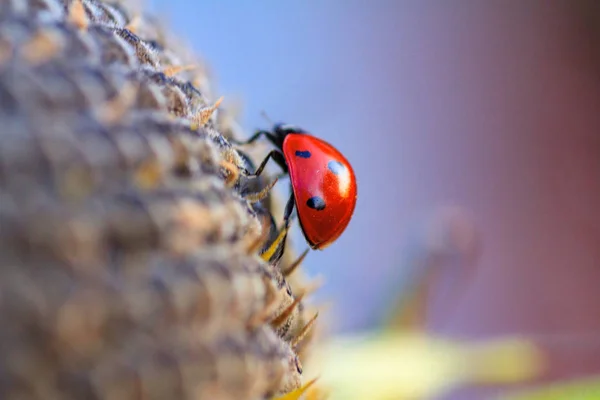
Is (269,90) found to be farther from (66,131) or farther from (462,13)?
(66,131)

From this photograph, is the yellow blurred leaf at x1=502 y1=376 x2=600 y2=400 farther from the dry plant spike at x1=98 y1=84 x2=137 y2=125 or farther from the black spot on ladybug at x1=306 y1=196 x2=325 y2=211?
the dry plant spike at x1=98 y1=84 x2=137 y2=125

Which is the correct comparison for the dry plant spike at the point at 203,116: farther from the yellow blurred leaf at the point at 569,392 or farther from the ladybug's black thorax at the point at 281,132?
the yellow blurred leaf at the point at 569,392

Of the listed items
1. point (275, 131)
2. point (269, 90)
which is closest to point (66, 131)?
point (275, 131)

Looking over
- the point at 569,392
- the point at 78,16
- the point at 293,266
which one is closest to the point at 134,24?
the point at 78,16

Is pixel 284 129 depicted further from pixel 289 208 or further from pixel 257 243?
pixel 257 243

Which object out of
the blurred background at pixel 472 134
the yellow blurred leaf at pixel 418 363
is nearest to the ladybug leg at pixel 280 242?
the yellow blurred leaf at pixel 418 363
